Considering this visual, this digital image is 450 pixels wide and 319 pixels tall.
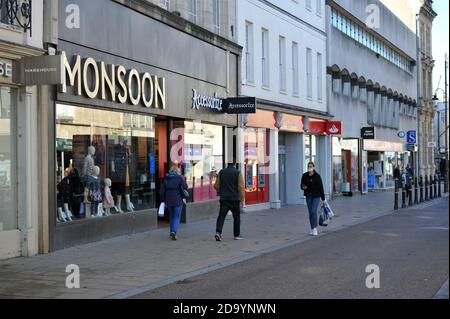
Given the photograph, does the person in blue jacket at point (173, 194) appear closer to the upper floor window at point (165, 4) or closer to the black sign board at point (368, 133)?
the upper floor window at point (165, 4)

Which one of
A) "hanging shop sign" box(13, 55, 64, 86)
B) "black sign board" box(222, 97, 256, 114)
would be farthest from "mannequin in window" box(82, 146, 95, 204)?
"black sign board" box(222, 97, 256, 114)

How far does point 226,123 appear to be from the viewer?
68.1 feet

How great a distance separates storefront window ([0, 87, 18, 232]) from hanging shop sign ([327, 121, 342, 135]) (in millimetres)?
20262

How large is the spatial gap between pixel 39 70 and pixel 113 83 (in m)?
3.16

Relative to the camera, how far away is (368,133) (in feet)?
117

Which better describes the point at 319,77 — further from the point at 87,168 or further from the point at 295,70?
the point at 87,168

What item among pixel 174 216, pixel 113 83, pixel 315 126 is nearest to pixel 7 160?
pixel 113 83

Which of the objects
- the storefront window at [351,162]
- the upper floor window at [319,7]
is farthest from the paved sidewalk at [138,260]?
the storefront window at [351,162]

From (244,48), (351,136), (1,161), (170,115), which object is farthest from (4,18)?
(351,136)

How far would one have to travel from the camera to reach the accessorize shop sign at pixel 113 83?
42.4 feet

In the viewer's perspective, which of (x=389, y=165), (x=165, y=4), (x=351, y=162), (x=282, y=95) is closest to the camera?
(x=165, y=4)

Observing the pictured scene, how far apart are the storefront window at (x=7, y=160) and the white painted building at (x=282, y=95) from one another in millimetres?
10919

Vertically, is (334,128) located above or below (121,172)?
above
